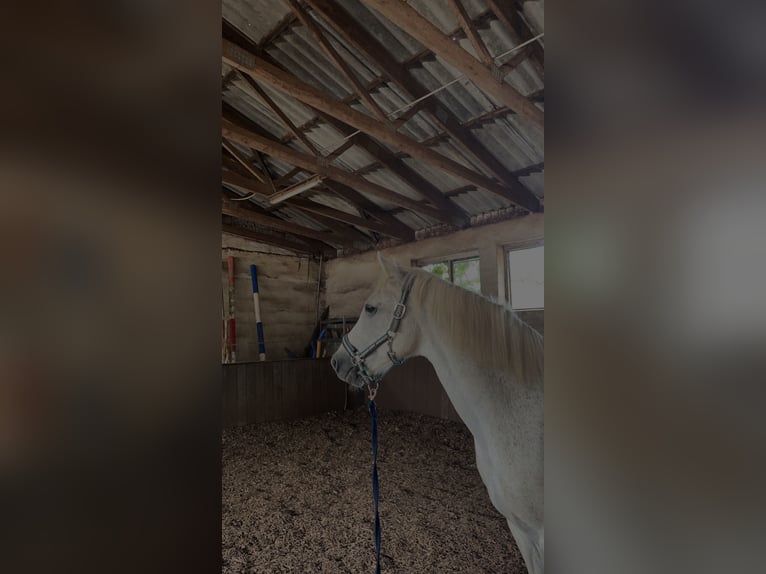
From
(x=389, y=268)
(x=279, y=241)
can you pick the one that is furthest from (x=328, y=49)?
(x=279, y=241)

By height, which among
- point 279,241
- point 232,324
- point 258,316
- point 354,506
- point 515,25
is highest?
point 515,25

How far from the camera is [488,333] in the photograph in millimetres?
1203

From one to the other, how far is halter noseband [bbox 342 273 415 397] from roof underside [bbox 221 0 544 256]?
113 centimetres

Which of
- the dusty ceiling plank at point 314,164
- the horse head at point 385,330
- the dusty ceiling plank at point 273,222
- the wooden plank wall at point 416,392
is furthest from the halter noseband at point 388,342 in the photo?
the dusty ceiling plank at point 273,222

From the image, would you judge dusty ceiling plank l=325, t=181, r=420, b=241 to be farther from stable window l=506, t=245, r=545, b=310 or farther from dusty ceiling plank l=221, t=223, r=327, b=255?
dusty ceiling plank l=221, t=223, r=327, b=255

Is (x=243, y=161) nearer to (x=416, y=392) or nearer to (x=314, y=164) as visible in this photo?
(x=314, y=164)

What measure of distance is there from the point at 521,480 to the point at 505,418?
180mm

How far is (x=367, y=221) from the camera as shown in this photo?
425 centimetres

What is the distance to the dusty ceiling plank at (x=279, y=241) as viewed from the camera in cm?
526

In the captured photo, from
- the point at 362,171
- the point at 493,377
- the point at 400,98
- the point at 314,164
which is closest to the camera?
the point at 493,377

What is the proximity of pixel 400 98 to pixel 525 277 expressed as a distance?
1.95 m

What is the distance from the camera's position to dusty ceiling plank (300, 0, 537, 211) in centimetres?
205
